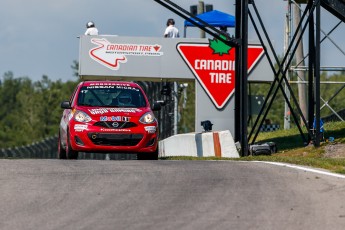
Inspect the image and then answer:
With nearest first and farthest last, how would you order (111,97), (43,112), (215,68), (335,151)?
1. (111,97)
2. (335,151)
3. (215,68)
4. (43,112)

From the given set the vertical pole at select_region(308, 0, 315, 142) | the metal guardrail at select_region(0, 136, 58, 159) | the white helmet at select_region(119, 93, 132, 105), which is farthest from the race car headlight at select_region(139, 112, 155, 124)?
the metal guardrail at select_region(0, 136, 58, 159)

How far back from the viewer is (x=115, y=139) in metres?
20.3

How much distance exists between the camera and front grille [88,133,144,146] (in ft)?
66.4

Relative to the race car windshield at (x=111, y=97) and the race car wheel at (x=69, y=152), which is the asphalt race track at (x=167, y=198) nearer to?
the race car wheel at (x=69, y=152)

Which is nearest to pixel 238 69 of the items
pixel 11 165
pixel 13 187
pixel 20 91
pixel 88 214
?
pixel 11 165

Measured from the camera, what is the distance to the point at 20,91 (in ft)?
634

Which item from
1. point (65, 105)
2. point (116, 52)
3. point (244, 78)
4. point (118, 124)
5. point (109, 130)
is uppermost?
point (116, 52)

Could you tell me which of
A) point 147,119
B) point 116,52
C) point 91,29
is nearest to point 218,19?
point 116,52

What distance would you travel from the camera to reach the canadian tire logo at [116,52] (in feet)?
105

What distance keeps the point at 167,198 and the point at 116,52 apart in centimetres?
2052

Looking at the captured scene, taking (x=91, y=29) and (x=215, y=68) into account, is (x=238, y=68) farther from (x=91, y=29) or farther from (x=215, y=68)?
(x=91, y=29)

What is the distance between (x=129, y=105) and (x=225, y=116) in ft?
38.3

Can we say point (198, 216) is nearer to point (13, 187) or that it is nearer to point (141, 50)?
point (13, 187)

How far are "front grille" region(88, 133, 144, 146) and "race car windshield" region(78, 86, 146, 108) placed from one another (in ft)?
3.11
